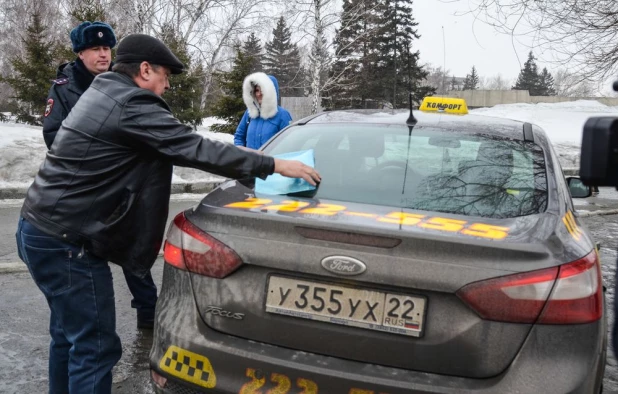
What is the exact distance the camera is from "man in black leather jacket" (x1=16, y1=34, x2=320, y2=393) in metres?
2.40

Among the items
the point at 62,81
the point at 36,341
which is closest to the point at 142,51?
the point at 62,81

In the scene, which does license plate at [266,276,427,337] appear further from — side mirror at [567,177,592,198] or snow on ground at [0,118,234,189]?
snow on ground at [0,118,234,189]

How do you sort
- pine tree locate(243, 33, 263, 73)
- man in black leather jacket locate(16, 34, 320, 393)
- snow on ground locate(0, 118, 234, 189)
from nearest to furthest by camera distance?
man in black leather jacket locate(16, 34, 320, 393)
snow on ground locate(0, 118, 234, 189)
pine tree locate(243, 33, 263, 73)

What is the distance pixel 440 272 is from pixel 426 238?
0.42 feet

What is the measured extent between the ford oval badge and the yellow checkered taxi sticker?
600 millimetres

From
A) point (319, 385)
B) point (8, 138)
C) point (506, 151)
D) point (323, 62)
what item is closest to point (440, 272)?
point (319, 385)

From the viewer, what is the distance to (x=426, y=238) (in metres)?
2.02

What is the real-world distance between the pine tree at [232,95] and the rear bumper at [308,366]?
13.7 meters

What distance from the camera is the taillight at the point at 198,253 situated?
2191 mm

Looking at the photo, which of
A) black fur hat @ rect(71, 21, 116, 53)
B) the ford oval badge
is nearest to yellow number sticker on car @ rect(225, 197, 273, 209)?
the ford oval badge

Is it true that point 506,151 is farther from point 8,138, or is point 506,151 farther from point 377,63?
point 377,63

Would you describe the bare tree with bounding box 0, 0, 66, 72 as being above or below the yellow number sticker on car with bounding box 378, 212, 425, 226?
above

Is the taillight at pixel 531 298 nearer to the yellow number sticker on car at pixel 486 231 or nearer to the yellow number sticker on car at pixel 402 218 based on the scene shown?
the yellow number sticker on car at pixel 486 231

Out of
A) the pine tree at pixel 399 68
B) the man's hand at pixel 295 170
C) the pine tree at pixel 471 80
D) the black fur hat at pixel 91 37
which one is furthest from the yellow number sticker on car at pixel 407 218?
the pine tree at pixel 471 80
